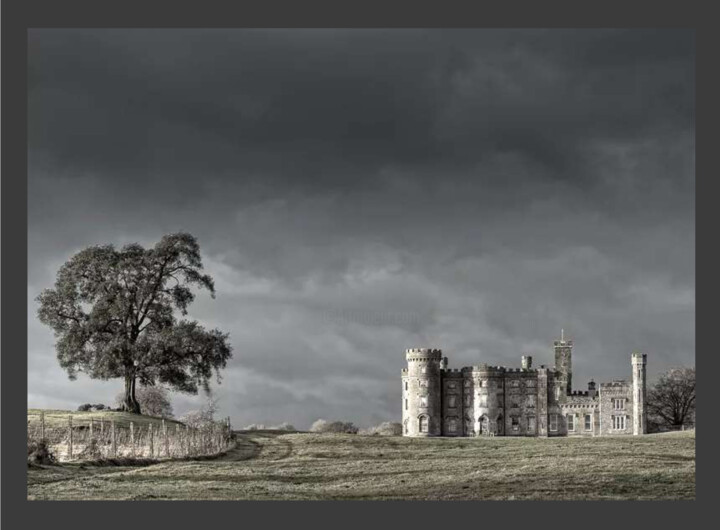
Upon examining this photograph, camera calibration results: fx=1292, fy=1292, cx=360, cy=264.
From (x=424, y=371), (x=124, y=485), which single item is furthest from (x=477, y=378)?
(x=124, y=485)

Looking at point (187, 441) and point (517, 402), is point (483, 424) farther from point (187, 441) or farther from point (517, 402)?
point (187, 441)

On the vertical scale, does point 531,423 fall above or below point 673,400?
below

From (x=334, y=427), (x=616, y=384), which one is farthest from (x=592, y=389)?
(x=334, y=427)

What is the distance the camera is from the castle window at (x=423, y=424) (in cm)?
5312

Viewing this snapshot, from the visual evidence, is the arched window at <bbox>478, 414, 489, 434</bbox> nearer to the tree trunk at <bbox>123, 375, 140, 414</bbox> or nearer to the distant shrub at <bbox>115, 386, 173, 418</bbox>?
the distant shrub at <bbox>115, 386, 173, 418</bbox>

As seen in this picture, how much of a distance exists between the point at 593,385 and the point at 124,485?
3024 cm

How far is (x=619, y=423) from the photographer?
56.2 m

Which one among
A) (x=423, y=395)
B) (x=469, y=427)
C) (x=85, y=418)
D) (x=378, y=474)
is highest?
(x=85, y=418)

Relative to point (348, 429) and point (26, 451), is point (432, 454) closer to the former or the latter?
point (348, 429)

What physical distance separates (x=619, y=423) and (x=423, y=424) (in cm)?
910

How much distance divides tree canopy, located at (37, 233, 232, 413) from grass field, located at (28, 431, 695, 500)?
3.85 m

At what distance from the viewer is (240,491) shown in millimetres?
31234

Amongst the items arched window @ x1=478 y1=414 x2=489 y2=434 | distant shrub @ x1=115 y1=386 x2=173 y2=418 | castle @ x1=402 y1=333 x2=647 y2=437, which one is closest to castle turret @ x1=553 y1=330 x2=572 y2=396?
castle @ x1=402 y1=333 x2=647 y2=437

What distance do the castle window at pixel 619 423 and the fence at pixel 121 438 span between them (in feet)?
78.5
